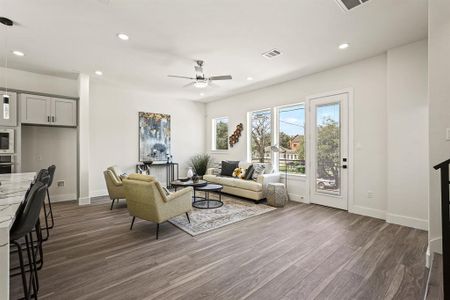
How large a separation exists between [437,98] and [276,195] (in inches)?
120

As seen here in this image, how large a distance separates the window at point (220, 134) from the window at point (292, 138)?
7.01 feet

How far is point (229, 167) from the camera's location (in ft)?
20.2

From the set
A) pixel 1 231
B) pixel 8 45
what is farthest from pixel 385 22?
pixel 8 45

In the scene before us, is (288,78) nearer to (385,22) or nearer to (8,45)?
(385,22)

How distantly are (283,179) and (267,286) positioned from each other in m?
3.63

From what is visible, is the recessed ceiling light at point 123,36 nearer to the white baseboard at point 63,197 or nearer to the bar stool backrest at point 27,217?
the bar stool backrest at point 27,217

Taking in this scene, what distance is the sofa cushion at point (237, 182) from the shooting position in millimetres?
4941

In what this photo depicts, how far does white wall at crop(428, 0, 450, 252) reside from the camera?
2234mm

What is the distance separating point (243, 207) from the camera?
4.59m

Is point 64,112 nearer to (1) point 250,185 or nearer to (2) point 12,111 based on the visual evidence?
(2) point 12,111

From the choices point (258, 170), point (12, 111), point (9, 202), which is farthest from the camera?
point (258, 170)

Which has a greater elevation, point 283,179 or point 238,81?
point 238,81

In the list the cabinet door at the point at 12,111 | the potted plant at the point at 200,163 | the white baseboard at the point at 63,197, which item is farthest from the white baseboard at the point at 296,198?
the cabinet door at the point at 12,111

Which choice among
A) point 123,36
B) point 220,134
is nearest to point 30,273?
point 123,36
